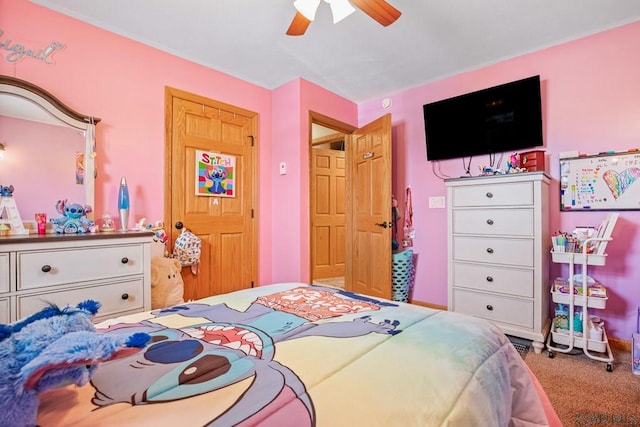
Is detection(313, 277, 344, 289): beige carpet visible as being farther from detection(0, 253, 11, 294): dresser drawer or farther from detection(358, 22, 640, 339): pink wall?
detection(0, 253, 11, 294): dresser drawer

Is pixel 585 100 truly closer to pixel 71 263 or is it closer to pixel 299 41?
pixel 299 41

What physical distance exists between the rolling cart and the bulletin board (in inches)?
15.4

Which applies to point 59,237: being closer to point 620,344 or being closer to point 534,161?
point 534,161

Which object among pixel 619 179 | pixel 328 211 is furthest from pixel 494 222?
pixel 328 211

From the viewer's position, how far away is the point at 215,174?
294 centimetres

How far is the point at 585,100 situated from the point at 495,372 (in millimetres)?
2687

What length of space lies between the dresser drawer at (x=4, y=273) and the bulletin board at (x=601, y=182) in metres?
3.73

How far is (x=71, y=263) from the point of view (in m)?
1.71

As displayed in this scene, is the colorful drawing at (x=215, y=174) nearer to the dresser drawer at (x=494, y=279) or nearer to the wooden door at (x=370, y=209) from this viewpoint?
the wooden door at (x=370, y=209)

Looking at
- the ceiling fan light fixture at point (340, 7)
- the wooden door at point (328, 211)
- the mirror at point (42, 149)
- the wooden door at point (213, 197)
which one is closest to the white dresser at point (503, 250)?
the ceiling fan light fixture at point (340, 7)

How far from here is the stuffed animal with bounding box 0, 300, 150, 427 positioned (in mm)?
438

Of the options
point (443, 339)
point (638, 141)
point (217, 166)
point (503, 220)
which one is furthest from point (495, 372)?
point (217, 166)

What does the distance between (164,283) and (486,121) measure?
310 cm

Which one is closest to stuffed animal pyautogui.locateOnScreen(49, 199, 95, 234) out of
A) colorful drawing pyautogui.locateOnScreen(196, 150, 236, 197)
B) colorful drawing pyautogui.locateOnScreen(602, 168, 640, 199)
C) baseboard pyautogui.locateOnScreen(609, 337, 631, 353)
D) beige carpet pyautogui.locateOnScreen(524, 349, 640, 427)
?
colorful drawing pyautogui.locateOnScreen(196, 150, 236, 197)
